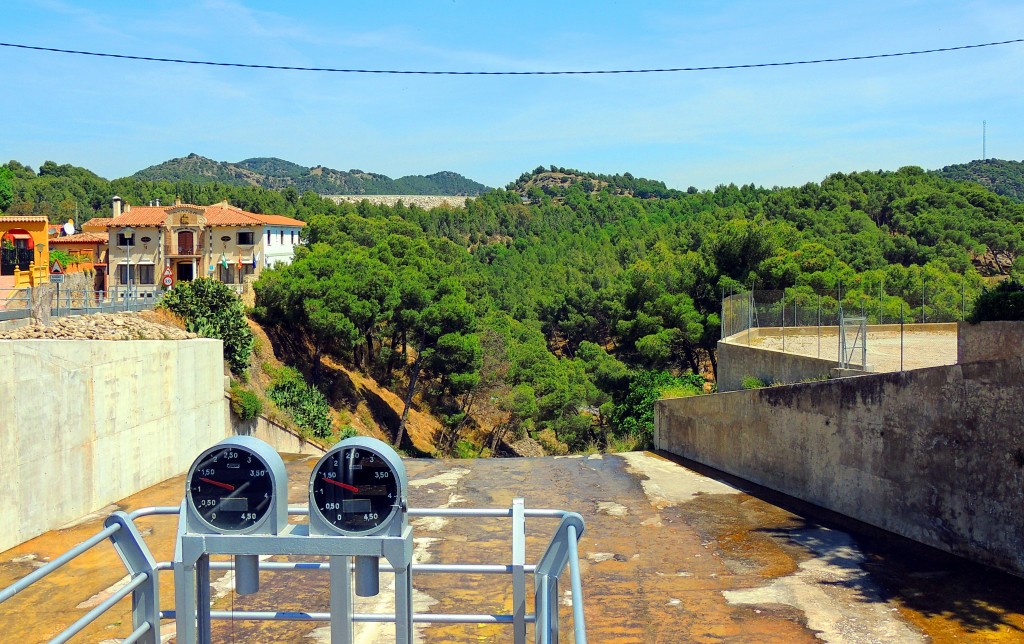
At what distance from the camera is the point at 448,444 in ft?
139

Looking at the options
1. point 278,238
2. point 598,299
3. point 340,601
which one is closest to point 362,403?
point 278,238

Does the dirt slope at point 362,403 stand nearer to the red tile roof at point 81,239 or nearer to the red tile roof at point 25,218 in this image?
the red tile roof at point 25,218

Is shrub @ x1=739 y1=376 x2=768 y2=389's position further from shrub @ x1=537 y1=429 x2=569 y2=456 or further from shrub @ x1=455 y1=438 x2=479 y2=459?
shrub @ x1=455 y1=438 x2=479 y2=459

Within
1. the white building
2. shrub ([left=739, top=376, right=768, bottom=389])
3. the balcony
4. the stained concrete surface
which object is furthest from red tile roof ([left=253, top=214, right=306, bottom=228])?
the stained concrete surface

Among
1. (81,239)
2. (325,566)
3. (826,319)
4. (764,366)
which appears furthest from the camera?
(81,239)

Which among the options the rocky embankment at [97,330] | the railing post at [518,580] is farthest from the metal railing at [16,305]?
the railing post at [518,580]

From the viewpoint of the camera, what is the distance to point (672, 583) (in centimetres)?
1005

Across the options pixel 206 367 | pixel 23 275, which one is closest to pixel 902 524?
pixel 206 367

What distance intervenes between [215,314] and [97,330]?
506cm

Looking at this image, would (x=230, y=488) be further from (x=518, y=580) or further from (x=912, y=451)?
(x=912, y=451)

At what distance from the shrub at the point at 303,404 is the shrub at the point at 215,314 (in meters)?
3.59

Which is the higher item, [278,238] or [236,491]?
[278,238]

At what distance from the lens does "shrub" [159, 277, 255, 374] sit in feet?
82.7

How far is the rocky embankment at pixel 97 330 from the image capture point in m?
20.0
